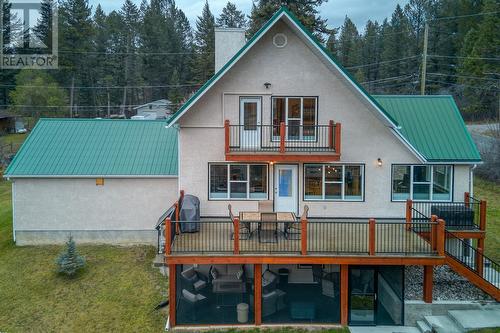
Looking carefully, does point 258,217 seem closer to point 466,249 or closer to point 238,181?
point 238,181

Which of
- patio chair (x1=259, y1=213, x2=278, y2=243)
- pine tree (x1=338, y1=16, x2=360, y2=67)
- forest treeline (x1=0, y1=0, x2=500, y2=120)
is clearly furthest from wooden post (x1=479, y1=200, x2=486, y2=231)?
pine tree (x1=338, y1=16, x2=360, y2=67)

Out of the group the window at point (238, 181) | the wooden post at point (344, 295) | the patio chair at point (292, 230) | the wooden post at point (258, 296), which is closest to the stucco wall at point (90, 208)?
the window at point (238, 181)

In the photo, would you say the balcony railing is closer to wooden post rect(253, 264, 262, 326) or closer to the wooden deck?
the wooden deck

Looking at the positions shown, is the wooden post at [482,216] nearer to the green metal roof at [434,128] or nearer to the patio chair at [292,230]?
the green metal roof at [434,128]

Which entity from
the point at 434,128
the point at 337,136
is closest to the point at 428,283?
the point at 337,136

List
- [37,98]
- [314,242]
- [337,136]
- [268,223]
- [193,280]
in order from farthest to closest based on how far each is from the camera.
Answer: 1. [37,98]
2. [337,136]
3. [193,280]
4. [314,242]
5. [268,223]
